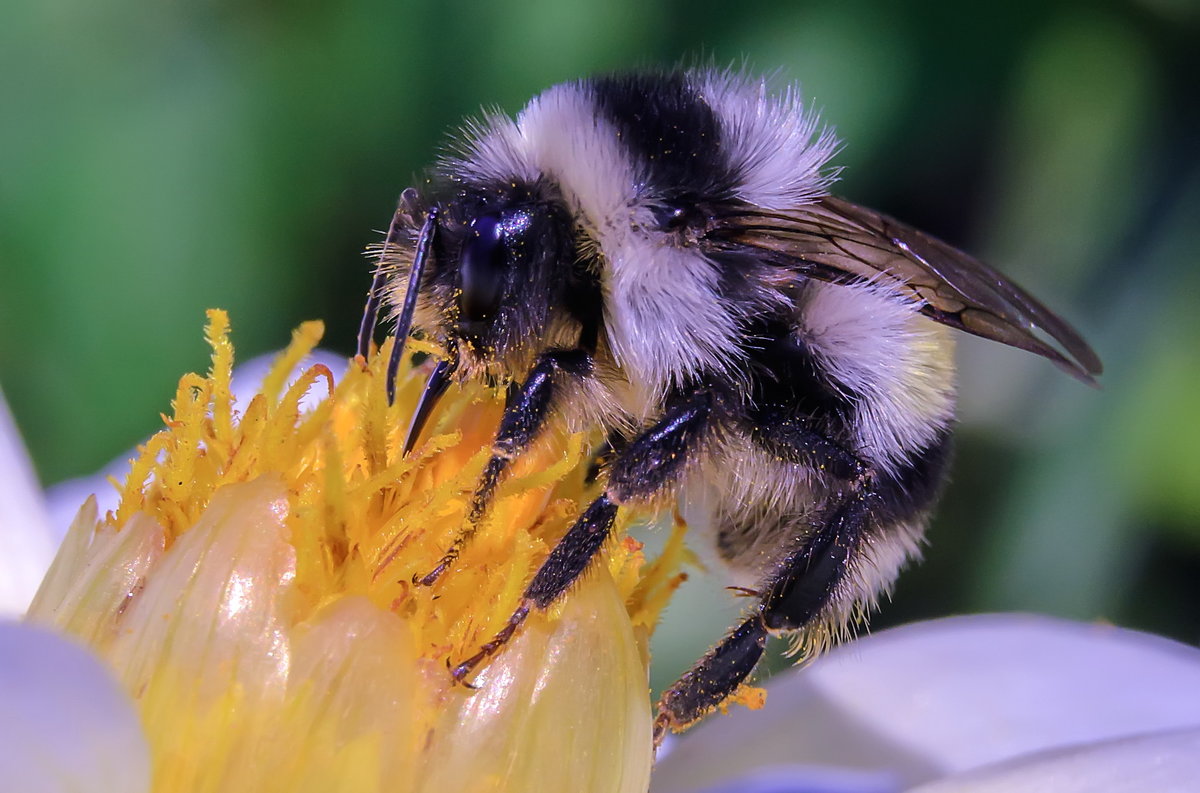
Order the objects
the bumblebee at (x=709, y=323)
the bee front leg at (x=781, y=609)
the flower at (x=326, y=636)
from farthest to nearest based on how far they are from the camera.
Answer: the bee front leg at (x=781, y=609), the bumblebee at (x=709, y=323), the flower at (x=326, y=636)

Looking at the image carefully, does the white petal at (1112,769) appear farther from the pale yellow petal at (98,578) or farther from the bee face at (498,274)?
the pale yellow petal at (98,578)

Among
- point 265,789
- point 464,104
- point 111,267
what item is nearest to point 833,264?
point 265,789

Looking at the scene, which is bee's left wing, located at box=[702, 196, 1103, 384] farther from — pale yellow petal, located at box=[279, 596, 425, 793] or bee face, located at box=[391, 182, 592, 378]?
pale yellow petal, located at box=[279, 596, 425, 793]

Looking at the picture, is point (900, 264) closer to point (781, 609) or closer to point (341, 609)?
point (781, 609)

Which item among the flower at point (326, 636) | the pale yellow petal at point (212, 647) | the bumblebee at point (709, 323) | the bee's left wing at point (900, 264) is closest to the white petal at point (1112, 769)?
the flower at point (326, 636)

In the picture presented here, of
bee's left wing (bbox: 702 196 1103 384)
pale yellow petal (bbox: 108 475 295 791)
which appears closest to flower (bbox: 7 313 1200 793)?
pale yellow petal (bbox: 108 475 295 791)

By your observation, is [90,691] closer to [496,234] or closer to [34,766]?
[34,766]
